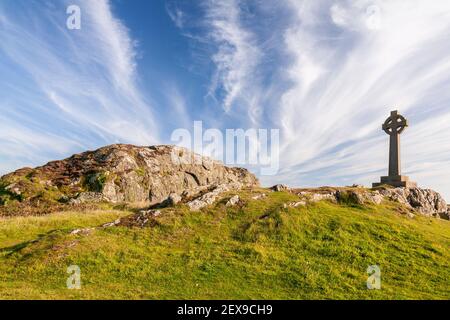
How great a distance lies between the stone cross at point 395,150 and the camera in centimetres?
4675

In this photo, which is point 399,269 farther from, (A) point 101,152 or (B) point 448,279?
(A) point 101,152

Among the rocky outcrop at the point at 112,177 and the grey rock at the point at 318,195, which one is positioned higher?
the rocky outcrop at the point at 112,177

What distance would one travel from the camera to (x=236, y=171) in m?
90.2

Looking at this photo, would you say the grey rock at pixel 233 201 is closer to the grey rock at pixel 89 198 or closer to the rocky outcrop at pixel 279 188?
the rocky outcrop at pixel 279 188

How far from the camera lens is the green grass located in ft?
58.9

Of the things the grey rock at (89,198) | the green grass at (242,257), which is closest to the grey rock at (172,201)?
the green grass at (242,257)

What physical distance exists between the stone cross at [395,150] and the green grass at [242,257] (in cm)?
1789

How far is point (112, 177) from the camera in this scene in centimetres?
5606

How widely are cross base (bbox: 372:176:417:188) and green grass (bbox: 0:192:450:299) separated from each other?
17.2 meters

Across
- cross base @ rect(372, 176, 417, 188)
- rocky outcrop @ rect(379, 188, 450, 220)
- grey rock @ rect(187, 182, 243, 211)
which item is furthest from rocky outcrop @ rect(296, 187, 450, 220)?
grey rock @ rect(187, 182, 243, 211)

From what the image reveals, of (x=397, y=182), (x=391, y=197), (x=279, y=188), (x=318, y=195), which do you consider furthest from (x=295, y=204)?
(x=397, y=182)

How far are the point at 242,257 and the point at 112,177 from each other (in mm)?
40116

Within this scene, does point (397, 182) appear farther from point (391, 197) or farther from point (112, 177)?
point (112, 177)

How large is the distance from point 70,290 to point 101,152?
51.9 metres
